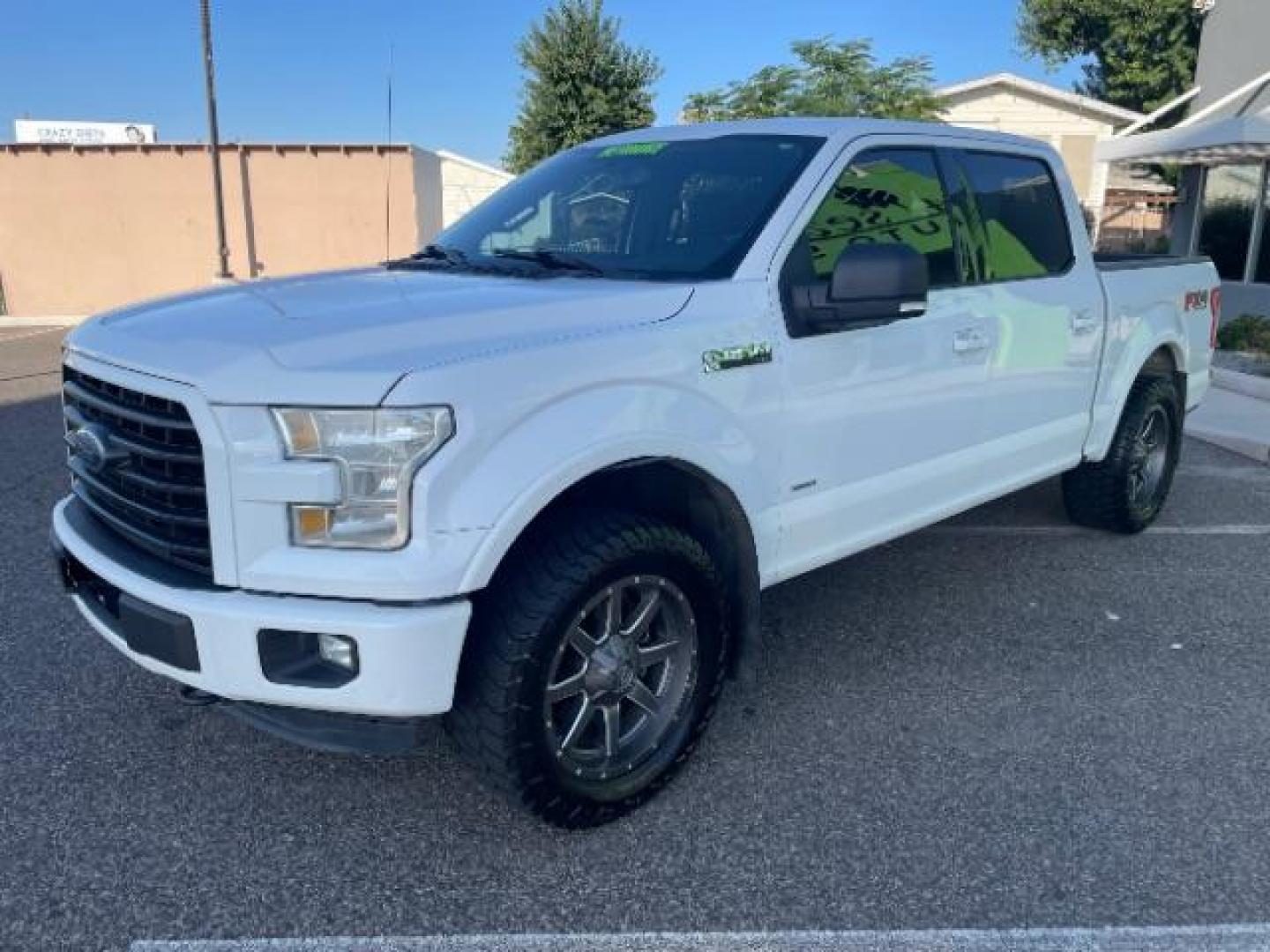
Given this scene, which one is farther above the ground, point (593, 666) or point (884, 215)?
point (884, 215)

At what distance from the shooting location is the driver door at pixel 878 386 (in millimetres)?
3305

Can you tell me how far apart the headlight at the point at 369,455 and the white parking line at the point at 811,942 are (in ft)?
3.06

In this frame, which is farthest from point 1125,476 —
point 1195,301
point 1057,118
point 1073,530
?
point 1057,118

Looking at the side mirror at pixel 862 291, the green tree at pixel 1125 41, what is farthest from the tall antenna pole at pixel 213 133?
the green tree at pixel 1125 41

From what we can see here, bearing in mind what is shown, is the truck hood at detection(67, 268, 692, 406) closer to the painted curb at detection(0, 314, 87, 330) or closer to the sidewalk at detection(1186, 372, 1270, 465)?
the sidewalk at detection(1186, 372, 1270, 465)

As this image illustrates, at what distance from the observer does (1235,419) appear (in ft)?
28.0

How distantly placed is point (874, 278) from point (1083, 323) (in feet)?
6.67

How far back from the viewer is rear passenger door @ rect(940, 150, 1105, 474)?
411 centimetres

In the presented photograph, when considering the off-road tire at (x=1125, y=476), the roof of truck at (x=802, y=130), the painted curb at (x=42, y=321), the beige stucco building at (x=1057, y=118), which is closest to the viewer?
the roof of truck at (x=802, y=130)

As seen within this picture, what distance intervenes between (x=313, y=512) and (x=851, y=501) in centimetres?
186

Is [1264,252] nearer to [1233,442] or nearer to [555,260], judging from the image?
[1233,442]

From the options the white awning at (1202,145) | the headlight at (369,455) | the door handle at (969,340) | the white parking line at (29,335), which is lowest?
the white parking line at (29,335)

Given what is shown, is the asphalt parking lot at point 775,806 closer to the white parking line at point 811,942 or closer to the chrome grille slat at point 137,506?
the white parking line at point 811,942

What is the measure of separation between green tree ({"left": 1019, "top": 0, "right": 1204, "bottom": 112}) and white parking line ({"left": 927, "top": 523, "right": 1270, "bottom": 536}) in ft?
99.5
